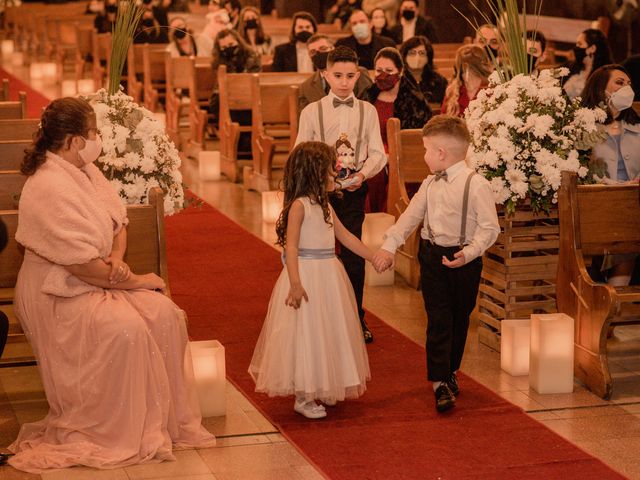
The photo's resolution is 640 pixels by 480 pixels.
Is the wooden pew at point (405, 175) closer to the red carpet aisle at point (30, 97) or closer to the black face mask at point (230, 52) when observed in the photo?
the black face mask at point (230, 52)

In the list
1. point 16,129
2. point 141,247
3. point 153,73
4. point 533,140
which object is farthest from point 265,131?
point 141,247

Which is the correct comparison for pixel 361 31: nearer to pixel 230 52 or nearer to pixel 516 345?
pixel 230 52

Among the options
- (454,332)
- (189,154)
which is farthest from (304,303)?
(189,154)

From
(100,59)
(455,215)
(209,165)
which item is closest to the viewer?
(455,215)

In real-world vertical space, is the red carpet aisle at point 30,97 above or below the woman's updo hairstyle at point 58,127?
Answer: below

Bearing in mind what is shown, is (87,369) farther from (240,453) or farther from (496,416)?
(496,416)

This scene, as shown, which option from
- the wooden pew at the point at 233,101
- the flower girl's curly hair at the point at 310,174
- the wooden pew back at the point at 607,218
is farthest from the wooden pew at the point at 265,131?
the flower girl's curly hair at the point at 310,174

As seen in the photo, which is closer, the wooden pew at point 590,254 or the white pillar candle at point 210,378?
the white pillar candle at point 210,378

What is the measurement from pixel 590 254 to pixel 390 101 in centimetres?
249

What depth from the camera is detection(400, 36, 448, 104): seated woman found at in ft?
36.3

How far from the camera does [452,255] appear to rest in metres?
6.15

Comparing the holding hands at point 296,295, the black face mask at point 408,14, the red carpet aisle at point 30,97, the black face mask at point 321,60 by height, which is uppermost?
the black face mask at point 408,14

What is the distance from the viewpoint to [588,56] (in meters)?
11.6

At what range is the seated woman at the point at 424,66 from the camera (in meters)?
11.1
